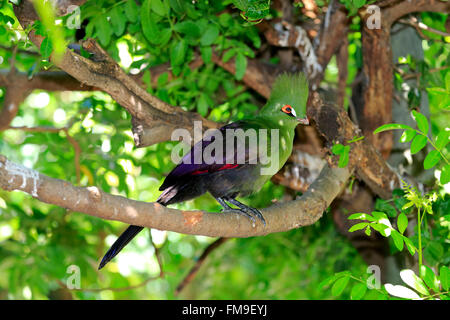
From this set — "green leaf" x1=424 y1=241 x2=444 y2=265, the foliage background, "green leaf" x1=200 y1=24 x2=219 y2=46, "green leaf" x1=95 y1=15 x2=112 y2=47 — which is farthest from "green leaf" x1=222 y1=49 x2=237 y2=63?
"green leaf" x1=424 y1=241 x2=444 y2=265

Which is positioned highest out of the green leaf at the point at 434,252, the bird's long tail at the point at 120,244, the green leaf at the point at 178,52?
the green leaf at the point at 178,52

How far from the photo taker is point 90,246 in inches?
180

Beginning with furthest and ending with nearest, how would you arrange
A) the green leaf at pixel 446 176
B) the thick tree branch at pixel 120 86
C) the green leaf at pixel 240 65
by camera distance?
the green leaf at pixel 240 65
the thick tree branch at pixel 120 86
the green leaf at pixel 446 176

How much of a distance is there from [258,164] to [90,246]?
2.31m

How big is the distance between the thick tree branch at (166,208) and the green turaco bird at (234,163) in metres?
0.16

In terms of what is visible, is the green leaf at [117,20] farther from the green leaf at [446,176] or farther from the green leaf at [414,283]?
the green leaf at [414,283]

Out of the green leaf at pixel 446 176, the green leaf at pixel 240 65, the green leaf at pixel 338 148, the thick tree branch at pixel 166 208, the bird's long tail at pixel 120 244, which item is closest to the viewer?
the thick tree branch at pixel 166 208

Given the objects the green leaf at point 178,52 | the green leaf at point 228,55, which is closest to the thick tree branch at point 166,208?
the green leaf at point 228,55

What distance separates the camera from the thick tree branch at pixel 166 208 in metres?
1.68

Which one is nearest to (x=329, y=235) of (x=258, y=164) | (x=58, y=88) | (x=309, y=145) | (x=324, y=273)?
(x=324, y=273)

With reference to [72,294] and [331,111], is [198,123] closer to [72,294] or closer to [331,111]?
[331,111]

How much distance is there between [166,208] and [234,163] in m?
0.83

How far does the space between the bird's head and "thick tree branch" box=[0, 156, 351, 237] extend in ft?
1.21

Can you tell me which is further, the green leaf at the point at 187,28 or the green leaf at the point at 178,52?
the green leaf at the point at 178,52
